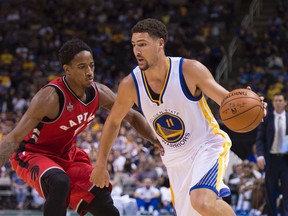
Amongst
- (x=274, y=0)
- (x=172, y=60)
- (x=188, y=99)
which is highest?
(x=274, y=0)

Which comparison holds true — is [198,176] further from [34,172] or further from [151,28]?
[34,172]

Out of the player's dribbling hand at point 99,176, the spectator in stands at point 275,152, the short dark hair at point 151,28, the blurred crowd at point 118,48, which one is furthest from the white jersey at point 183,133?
the blurred crowd at point 118,48

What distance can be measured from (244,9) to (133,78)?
52.7 feet

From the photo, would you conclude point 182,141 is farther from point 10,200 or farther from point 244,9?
point 244,9

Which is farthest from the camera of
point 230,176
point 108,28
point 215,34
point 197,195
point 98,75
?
point 108,28

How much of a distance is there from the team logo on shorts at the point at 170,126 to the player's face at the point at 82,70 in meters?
0.79

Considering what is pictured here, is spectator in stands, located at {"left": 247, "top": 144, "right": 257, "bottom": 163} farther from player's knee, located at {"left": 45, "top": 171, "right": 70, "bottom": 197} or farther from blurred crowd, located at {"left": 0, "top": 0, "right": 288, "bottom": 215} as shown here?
player's knee, located at {"left": 45, "top": 171, "right": 70, "bottom": 197}

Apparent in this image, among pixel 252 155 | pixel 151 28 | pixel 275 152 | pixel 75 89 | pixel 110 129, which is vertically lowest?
pixel 252 155

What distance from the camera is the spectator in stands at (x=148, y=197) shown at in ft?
35.4

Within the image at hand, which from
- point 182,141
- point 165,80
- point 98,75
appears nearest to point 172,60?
point 165,80

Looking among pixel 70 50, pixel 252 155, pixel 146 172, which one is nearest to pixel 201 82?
pixel 70 50

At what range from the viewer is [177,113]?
4953 mm

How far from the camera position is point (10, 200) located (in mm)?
11812

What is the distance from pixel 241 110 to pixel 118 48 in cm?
1473
